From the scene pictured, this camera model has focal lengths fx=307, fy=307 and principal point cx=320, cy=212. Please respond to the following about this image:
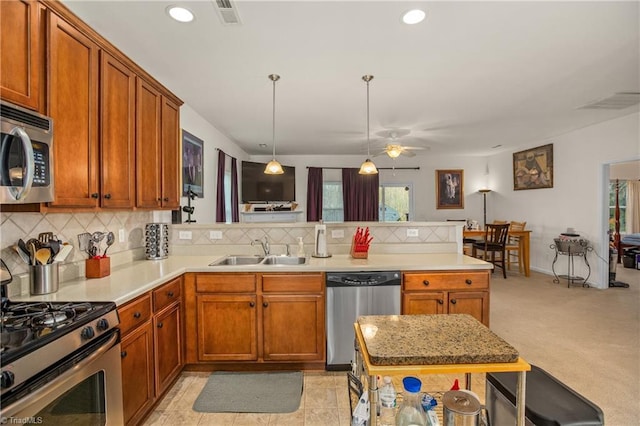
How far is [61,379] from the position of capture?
1188 millimetres

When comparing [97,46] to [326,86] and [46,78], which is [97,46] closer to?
[46,78]

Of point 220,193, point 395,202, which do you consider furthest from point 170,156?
point 395,202

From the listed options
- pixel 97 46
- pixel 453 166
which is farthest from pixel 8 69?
pixel 453 166

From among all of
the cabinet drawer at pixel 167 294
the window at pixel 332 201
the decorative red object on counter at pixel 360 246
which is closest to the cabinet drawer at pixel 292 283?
the decorative red object on counter at pixel 360 246

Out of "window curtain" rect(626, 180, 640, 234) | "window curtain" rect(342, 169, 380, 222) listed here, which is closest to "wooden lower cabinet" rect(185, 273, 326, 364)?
"window curtain" rect(342, 169, 380, 222)

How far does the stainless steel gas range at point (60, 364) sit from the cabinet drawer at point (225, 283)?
0.87m

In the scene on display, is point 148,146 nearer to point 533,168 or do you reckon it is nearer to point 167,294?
point 167,294

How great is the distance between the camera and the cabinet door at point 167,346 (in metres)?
2.01

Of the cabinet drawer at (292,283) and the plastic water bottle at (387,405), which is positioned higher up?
the cabinet drawer at (292,283)

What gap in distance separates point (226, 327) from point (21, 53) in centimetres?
202

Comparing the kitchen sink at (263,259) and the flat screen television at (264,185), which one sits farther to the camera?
the flat screen television at (264,185)

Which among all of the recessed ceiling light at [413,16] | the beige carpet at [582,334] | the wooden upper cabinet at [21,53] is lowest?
the beige carpet at [582,334]

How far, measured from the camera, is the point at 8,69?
52.6 inches

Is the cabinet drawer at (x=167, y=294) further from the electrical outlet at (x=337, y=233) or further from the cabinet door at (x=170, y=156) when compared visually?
the electrical outlet at (x=337, y=233)
